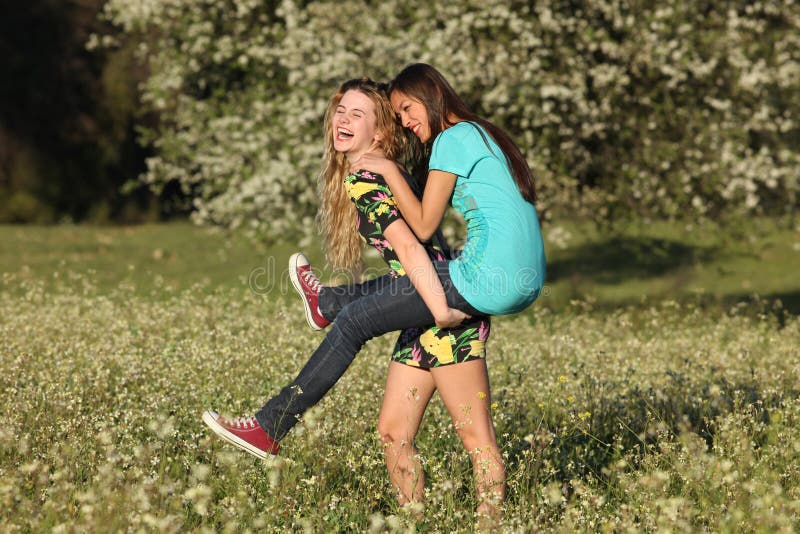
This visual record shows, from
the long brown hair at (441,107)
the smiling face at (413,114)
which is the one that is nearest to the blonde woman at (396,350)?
the smiling face at (413,114)

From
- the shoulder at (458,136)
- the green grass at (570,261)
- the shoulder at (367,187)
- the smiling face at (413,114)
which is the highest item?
the smiling face at (413,114)

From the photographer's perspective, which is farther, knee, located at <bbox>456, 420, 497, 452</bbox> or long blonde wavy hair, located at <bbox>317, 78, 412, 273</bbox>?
long blonde wavy hair, located at <bbox>317, 78, 412, 273</bbox>

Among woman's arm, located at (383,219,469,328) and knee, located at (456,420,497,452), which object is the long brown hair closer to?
woman's arm, located at (383,219,469,328)

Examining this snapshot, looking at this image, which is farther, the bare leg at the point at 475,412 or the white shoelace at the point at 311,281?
the white shoelace at the point at 311,281

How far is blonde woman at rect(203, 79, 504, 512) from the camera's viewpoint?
4148mm

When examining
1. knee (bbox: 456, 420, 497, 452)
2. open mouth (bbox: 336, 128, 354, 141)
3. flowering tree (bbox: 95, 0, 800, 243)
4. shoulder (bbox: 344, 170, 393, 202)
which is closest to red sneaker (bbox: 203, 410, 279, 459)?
knee (bbox: 456, 420, 497, 452)

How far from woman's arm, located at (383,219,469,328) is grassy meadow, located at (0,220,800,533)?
2.30ft

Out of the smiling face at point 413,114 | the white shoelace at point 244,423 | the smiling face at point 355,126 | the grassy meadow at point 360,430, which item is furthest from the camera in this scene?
the smiling face at point 355,126

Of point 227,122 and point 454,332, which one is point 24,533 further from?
point 227,122

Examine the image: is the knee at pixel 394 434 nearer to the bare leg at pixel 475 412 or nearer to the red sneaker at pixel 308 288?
the bare leg at pixel 475 412

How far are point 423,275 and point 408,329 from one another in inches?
15.2

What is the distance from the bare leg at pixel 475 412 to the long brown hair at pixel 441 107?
838mm

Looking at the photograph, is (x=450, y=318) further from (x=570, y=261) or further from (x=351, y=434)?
(x=570, y=261)

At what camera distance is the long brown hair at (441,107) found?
4.26 meters
